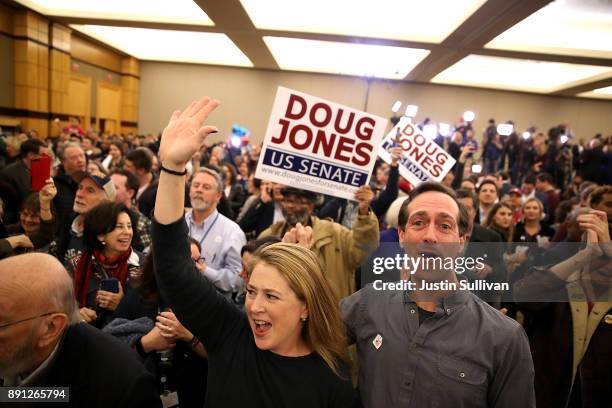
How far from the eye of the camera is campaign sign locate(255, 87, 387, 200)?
2.88 metres

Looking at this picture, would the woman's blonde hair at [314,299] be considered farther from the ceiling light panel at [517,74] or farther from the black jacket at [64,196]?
the ceiling light panel at [517,74]

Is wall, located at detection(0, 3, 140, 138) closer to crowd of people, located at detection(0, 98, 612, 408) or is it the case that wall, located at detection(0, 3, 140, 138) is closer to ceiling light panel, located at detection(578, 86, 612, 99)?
crowd of people, located at detection(0, 98, 612, 408)

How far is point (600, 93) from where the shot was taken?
16.1 meters

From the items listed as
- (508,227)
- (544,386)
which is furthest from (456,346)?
(508,227)

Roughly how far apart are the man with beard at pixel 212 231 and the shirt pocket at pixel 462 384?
207 centimetres

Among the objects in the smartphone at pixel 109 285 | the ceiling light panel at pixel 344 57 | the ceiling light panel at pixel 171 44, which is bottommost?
the smartphone at pixel 109 285

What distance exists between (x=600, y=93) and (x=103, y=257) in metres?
18.7

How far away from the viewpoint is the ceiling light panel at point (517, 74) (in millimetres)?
13391

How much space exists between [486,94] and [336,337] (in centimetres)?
1884

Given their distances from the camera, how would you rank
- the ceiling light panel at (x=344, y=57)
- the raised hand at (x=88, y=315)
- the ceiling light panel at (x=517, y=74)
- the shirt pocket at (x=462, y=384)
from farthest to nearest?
1. the ceiling light panel at (x=517, y=74)
2. the ceiling light panel at (x=344, y=57)
3. the raised hand at (x=88, y=315)
4. the shirt pocket at (x=462, y=384)

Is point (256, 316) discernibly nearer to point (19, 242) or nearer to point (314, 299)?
point (314, 299)

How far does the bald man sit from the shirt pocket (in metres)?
0.91

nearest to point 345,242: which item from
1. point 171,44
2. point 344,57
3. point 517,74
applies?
point 344,57

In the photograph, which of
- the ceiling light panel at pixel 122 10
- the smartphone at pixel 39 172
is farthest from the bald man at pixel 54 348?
the ceiling light panel at pixel 122 10
